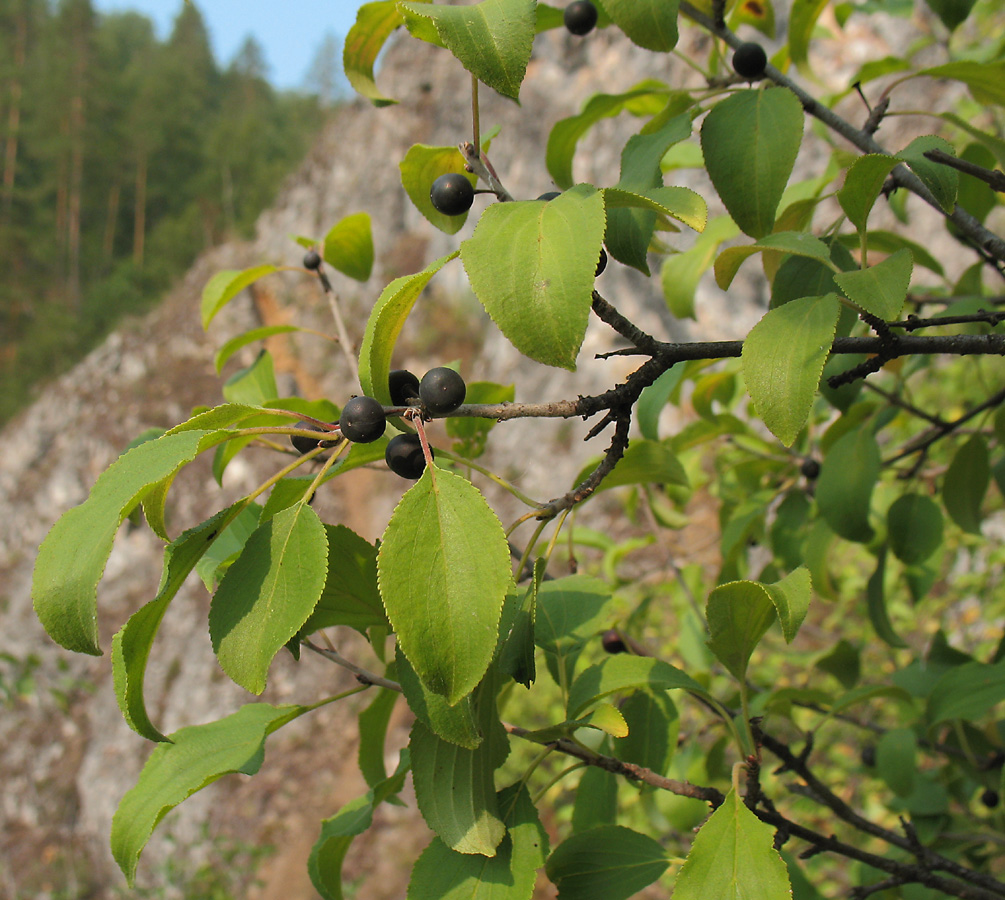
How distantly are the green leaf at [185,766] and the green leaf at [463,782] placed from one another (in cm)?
17

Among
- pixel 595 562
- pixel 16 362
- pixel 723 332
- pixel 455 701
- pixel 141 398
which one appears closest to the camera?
pixel 455 701

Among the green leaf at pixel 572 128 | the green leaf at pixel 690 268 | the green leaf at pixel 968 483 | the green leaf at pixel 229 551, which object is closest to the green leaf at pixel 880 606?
the green leaf at pixel 968 483

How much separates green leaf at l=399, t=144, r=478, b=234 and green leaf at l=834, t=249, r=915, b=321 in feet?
1.26

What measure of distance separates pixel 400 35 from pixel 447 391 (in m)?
18.5

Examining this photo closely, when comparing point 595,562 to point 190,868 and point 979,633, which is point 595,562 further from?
point 190,868

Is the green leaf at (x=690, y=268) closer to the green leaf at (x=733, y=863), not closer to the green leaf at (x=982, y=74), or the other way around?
the green leaf at (x=982, y=74)

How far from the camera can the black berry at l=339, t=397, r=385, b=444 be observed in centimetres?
56

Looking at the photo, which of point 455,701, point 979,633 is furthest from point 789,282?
point 979,633

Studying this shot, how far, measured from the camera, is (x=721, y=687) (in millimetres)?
3629

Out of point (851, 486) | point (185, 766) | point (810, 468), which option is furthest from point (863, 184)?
point (810, 468)

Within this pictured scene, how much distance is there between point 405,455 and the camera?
0.62 metres

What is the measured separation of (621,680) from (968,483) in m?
0.96

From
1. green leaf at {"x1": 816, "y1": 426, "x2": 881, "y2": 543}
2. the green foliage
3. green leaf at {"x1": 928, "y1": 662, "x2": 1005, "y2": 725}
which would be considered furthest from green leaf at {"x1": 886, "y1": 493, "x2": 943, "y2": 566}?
green leaf at {"x1": 928, "y1": 662, "x2": 1005, "y2": 725}

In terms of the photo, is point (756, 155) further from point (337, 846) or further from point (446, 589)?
point (337, 846)
